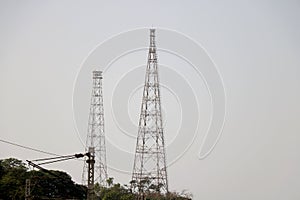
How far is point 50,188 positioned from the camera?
155 feet

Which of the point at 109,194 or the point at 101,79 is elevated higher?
the point at 101,79

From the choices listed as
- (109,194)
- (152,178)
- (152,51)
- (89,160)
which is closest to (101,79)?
(152,51)

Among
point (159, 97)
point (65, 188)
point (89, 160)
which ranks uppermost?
point (159, 97)

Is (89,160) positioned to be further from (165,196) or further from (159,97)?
(165,196)

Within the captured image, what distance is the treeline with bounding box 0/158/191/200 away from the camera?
1745 inches

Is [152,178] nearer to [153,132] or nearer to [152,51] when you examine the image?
[153,132]

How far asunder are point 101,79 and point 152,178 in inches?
354

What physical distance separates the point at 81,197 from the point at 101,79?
11240mm

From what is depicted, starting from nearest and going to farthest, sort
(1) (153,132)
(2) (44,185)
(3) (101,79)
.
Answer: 1. (1) (153,132)
2. (3) (101,79)
3. (2) (44,185)

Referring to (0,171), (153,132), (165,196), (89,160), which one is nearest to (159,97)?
(153,132)

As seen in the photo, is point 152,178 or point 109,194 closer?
point 152,178

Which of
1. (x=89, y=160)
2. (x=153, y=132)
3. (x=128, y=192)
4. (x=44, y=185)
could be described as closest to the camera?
(x=89, y=160)

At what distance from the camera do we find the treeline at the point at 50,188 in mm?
44312

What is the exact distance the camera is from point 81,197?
47594 mm
